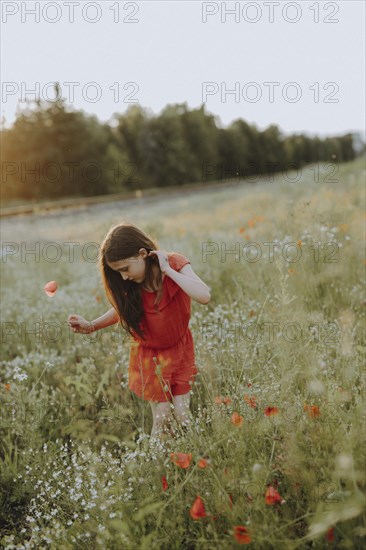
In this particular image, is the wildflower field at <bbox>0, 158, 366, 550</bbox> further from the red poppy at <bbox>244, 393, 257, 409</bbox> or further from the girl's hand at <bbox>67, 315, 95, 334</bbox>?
the girl's hand at <bbox>67, 315, 95, 334</bbox>

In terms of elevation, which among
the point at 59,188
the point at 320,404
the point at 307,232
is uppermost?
the point at 59,188

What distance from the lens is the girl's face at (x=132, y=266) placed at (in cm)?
294

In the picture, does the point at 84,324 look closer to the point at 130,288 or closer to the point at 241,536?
the point at 130,288

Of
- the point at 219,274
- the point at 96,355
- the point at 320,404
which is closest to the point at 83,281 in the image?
the point at 219,274

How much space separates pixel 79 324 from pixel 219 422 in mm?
1232

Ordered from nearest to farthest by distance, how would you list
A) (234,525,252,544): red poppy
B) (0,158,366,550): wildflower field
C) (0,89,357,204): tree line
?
(234,525,252,544): red poppy → (0,158,366,550): wildflower field → (0,89,357,204): tree line

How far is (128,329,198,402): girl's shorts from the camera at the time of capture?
3.14 metres

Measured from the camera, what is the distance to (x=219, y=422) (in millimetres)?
2279

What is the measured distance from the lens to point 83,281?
657 centimetres

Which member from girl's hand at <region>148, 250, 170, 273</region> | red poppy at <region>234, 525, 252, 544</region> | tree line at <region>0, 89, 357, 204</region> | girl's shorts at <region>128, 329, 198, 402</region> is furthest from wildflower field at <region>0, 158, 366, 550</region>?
tree line at <region>0, 89, 357, 204</region>

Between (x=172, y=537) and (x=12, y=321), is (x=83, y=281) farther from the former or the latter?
(x=172, y=537)

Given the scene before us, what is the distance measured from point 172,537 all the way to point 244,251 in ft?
13.5

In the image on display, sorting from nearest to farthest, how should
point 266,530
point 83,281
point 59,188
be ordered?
point 266,530
point 83,281
point 59,188

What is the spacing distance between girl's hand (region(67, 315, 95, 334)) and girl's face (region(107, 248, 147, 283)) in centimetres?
38
